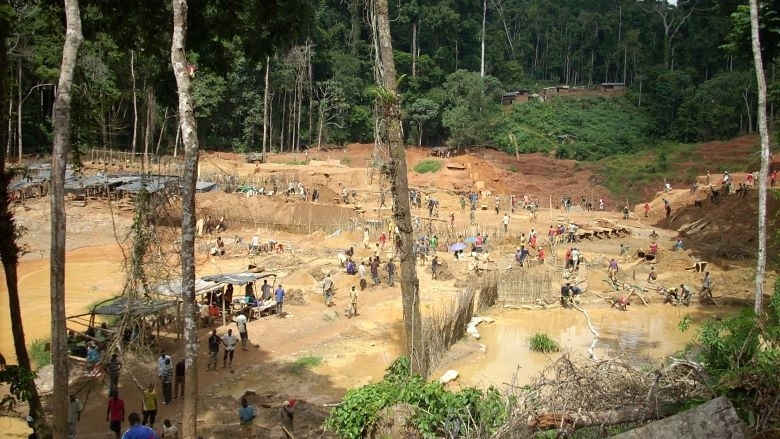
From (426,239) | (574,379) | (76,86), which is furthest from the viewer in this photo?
(426,239)

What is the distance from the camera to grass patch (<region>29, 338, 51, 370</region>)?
573 inches

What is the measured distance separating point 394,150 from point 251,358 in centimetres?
756

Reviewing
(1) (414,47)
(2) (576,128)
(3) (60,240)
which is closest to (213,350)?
(3) (60,240)

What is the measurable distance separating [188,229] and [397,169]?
15.0ft

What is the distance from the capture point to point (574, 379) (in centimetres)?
706

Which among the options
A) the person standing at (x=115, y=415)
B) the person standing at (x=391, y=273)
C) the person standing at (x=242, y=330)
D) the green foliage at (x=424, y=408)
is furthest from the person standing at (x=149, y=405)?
the person standing at (x=391, y=273)

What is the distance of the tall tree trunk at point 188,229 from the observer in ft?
23.7

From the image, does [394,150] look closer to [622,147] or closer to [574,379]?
[574,379]

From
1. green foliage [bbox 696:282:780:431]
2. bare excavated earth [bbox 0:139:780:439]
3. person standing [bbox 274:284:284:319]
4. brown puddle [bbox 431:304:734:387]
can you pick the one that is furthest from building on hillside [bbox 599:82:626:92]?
green foliage [bbox 696:282:780:431]

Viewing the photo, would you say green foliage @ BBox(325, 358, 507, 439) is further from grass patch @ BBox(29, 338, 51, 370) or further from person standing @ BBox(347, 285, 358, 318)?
person standing @ BBox(347, 285, 358, 318)

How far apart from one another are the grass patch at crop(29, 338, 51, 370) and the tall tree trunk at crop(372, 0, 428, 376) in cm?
911

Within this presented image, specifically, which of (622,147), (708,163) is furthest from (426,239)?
(622,147)

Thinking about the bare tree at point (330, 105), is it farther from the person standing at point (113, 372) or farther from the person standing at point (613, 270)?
the person standing at point (113, 372)

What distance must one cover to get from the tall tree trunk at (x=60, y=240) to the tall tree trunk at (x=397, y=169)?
16.1 ft
